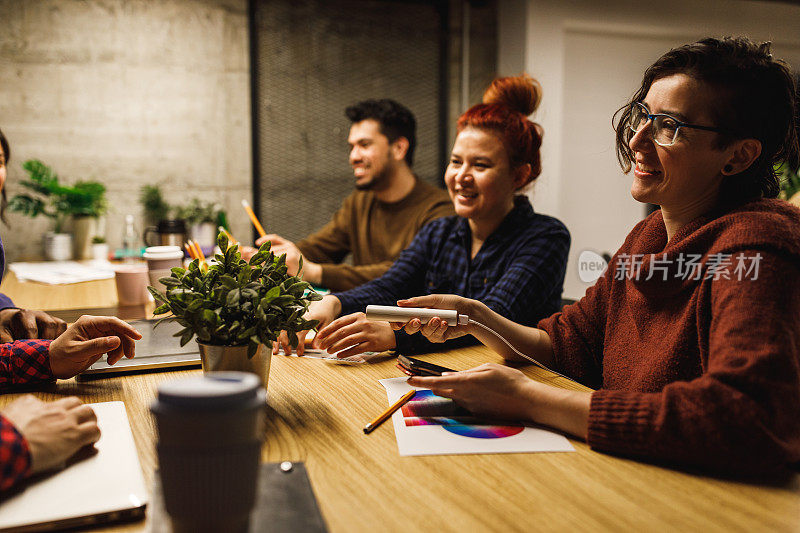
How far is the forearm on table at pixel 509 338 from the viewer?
133 centimetres

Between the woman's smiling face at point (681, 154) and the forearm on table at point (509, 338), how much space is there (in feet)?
1.24

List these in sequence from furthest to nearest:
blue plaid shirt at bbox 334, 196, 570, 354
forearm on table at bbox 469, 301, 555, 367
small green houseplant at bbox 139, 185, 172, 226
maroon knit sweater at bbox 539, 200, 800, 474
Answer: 1. small green houseplant at bbox 139, 185, 172, 226
2. blue plaid shirt at bbox 334, 196, 570, 354
3. forearm on table at bbox 469, 301, 555, 367
4. maroon knit sweater at bbox 539, 200, 800, 474

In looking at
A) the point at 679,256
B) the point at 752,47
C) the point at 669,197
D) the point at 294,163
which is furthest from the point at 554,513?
the point at 294,163

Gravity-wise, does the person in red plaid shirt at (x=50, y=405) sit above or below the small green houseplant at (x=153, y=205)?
below

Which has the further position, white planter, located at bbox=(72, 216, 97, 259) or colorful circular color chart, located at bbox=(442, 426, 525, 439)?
white planter, located at bbox=(72, 216, 97, 259)

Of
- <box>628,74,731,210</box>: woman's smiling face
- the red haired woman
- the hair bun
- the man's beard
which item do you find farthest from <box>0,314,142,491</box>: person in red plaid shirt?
the man's beard

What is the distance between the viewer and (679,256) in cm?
102

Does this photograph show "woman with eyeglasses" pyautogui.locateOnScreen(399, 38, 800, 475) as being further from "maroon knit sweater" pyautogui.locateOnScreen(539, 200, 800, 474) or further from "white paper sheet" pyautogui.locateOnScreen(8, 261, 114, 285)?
"white paper sheet" pyautogui.locateOnScreen(8, 261, 114, 285)

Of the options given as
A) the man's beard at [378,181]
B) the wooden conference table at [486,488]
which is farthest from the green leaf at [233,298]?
the man's beard at [378,181]

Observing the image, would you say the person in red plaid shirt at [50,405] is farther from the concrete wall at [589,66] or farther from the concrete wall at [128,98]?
the concrete wall at [589,66]

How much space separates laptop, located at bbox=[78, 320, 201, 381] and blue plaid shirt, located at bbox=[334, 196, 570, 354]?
45 centimetres

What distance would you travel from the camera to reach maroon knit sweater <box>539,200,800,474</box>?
0.80 metres

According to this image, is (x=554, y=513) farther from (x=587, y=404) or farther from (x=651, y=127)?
(x=651, y=127)

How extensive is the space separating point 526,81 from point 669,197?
0.87m
